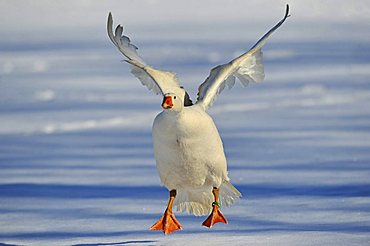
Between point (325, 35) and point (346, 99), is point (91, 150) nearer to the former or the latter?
point (346, 99)

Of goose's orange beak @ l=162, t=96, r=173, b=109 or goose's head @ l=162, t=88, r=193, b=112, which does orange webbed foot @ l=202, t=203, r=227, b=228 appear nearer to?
goose's head @ l=162, t=88, r=193, b=112

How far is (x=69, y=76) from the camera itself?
15.8m

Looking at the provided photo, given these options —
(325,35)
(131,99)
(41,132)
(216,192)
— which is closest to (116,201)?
(216,192)

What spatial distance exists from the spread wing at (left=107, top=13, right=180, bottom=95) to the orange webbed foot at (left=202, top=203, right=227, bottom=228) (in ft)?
2.80

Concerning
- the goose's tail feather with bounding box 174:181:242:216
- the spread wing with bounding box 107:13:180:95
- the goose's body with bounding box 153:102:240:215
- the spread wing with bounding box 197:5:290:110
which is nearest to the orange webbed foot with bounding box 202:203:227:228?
the goose's body with bounding box 153:102:240:215

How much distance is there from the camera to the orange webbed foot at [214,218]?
7.50 metres

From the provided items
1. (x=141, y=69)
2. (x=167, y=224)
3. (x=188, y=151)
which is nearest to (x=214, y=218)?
(x=167, y=224)

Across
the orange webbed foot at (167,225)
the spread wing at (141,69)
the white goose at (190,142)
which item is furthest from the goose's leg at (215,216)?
the spread wing at (141,69)

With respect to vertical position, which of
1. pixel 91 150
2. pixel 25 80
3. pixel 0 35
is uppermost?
pixel 0 35

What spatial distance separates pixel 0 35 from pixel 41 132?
617 cm

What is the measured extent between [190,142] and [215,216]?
691 millimetres

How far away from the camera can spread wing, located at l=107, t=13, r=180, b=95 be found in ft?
24.8

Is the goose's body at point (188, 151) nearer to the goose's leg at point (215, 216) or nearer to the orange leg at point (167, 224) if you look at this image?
the goose's leg at point (215, 216)

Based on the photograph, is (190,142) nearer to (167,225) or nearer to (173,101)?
(173,101)
